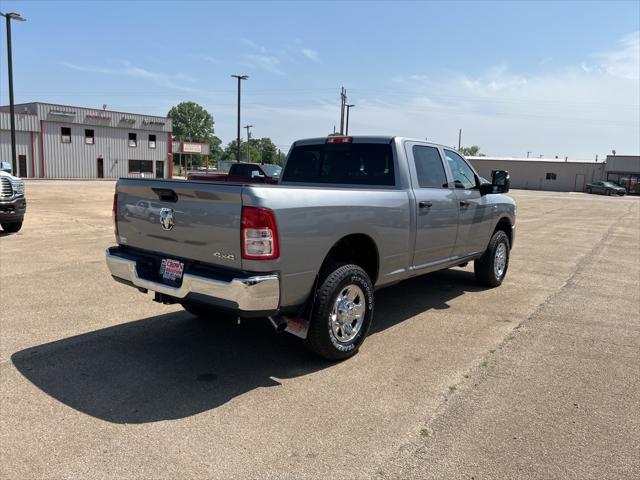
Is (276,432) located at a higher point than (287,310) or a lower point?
lower

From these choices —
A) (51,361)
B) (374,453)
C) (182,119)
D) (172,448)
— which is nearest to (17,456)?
(172,448)

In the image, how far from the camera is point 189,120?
445 feet

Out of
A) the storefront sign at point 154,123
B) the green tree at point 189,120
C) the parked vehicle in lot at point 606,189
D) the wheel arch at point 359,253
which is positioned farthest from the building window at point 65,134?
the green tree at point 189,120

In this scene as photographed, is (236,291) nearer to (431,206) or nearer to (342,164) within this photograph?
(342,164)

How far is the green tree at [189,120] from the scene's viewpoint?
135 metres

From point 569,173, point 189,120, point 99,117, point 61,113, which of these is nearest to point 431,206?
point 61,113

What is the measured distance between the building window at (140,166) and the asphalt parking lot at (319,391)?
50429 mm

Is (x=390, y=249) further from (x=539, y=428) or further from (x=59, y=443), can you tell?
(x=59, y=443)

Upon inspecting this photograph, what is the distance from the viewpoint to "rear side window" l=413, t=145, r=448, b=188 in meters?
5.34

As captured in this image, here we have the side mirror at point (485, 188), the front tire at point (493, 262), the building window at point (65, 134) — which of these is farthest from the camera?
the building window at point (65, 134)

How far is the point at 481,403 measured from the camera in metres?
3.59

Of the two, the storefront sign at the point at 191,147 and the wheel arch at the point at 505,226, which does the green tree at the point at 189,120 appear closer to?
the storefront sign at the point at 191,147

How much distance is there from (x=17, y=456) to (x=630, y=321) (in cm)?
603

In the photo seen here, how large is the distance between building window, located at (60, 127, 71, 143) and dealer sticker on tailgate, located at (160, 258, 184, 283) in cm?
5017
